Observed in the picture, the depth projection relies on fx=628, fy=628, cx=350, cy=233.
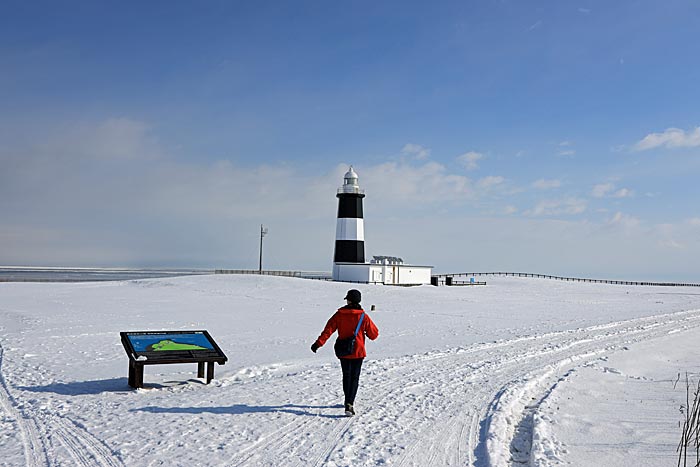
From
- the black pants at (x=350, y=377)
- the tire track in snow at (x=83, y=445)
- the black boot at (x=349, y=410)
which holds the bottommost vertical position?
the tire track in snow at (x=83, y=445)

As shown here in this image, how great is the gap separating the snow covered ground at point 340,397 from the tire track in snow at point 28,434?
3cm

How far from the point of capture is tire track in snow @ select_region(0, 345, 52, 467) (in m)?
6.76

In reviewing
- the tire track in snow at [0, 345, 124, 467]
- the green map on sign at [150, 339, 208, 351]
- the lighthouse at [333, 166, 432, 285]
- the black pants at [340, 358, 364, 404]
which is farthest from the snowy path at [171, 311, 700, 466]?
the lighthouse at [333, 166, 432, 285]

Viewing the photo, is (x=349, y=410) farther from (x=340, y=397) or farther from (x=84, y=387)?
(x=84, y=387)

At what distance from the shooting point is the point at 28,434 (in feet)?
25.4

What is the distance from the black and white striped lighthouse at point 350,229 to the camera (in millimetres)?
50406

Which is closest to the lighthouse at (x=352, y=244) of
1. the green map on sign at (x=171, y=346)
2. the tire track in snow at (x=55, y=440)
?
the green map on sign at (x=171, y=346)

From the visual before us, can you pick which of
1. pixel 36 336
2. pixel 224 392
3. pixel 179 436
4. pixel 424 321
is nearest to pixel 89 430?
pixel 179 436

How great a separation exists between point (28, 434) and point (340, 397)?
449 cm

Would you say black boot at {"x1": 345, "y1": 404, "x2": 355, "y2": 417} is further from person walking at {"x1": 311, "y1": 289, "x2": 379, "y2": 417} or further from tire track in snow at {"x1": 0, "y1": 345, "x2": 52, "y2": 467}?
tire track in snow at {"x1": 0, "y1": 345, "x2": 52, "y2": 467}

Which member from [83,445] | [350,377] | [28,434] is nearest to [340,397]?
[350,377]

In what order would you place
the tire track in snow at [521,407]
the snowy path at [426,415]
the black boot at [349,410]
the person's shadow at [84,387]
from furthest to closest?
the person's shadow at [84,387] → the black boot at [349,410] → the tire track in snow at [521,407] → the snowy path at [426,415]

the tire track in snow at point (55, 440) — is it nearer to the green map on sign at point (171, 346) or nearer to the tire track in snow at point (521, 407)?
the green map on sign at point (171, 346)

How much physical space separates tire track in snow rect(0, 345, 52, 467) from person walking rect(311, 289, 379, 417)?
3.56 metres
